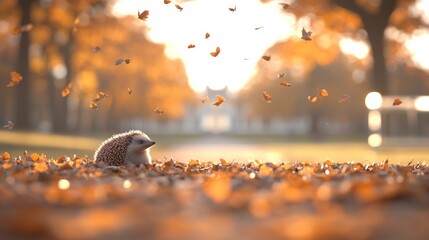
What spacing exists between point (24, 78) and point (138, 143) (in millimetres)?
16568

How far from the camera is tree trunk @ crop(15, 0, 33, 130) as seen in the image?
75.2 ft

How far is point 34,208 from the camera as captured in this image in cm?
356

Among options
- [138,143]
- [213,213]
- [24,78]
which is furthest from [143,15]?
[24,78]

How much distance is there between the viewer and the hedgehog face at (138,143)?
8016 mm

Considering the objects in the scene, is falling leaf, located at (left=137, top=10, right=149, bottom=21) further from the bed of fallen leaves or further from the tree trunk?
the tree trunk

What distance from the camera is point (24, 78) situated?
75.4 feet

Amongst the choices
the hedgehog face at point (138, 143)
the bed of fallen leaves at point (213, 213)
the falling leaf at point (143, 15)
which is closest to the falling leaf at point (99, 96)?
the hedgehog face at point (138, 143)

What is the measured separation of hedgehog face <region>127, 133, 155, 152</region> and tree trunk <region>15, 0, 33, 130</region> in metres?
16.0

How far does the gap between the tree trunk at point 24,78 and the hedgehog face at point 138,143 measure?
52.4 ft

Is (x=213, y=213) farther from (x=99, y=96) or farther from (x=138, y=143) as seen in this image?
(x=99, y=96)

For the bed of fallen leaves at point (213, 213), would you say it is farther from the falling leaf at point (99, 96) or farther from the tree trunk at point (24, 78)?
the tree trunk at point (24, 78)

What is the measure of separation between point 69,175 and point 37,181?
563mm

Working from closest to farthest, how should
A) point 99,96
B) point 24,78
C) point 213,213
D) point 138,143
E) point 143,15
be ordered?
point 213,213
point 143,15
point 138,143
point 99,96
point 24,78

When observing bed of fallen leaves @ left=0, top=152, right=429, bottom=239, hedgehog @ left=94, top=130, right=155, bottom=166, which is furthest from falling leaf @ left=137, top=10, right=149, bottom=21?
bed of fallen leaves @ left=0, top=152, right=429, bottom=239
